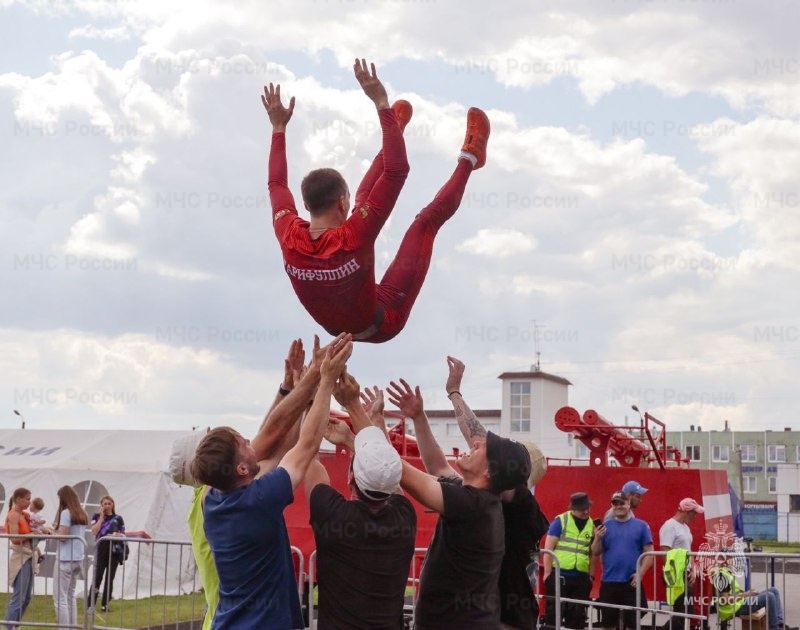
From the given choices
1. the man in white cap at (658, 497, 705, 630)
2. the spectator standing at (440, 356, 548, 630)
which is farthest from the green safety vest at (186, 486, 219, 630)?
the man in white cap at (658, 497, 705, 630)

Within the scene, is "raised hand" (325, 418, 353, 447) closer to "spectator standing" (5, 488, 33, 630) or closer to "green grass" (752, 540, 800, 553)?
"spectator standing" (5, 488, 33, 630)

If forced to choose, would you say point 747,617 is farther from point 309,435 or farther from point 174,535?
point 174,535

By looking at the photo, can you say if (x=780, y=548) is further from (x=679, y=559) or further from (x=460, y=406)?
(x=460, y=406)

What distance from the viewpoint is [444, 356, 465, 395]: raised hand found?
567 cm

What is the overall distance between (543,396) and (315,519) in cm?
2952

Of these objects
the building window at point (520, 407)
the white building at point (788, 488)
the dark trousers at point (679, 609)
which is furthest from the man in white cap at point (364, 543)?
the white building at point (788, 488)

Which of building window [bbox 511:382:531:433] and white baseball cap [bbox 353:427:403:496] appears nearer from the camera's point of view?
white baseball cap [bbox 353:427:403:496]

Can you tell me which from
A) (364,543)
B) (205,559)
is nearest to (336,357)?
(364,543)

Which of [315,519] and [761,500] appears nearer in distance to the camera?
[315,519]

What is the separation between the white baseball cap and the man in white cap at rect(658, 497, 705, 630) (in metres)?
6.26

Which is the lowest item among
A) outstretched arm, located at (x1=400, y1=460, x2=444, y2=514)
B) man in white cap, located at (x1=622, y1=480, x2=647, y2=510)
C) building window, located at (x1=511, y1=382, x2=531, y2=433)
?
outstretched arm, located at (x1=400, y1=460, x2=444, y2=514)

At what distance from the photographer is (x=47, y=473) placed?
58.7 ft

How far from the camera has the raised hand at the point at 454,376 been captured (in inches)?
223

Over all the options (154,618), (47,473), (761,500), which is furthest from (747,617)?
(761,500)
